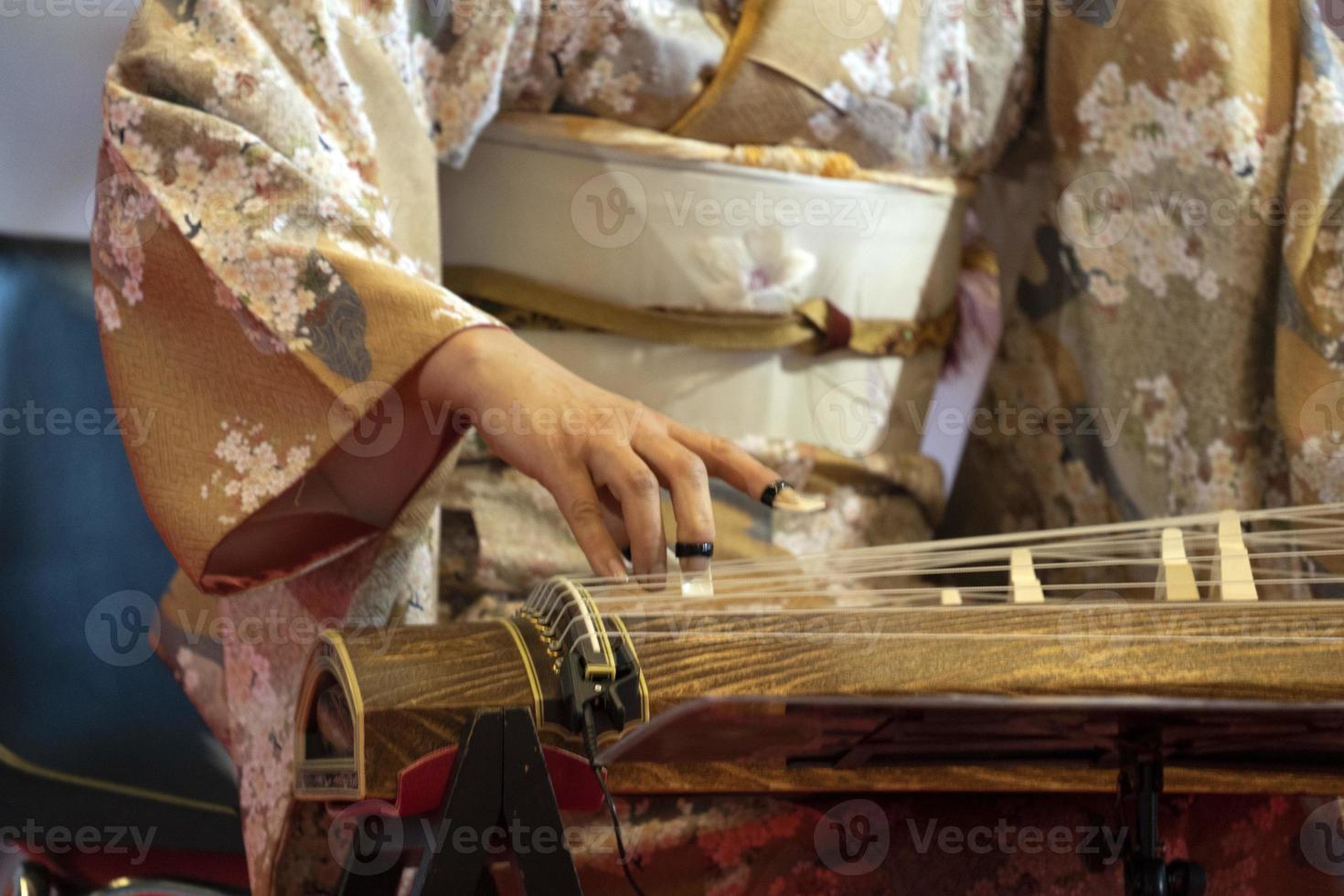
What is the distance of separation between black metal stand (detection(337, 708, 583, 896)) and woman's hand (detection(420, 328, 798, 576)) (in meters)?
0.25

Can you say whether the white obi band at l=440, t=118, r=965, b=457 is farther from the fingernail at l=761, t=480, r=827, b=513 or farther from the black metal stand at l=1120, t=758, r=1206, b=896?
the black metal stand at l=1120, t=758, r=1206, b=896

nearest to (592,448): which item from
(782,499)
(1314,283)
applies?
(782,499)

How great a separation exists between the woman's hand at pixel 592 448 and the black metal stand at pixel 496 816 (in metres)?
0.25

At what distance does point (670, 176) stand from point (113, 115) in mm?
493

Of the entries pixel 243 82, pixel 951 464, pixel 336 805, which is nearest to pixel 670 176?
pixel 243 82

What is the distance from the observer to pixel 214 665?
130 centimetres

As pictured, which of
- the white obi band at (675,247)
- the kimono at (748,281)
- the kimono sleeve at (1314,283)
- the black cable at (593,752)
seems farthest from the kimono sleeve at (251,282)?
the kimono sleeve at (1314,283)

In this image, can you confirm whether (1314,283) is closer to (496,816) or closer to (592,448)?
(592,448)

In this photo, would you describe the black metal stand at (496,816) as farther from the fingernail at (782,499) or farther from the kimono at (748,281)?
the fingernail at (782,499)

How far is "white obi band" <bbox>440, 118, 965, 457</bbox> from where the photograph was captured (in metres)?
1.24

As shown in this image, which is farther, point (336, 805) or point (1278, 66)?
point (1278, 66)

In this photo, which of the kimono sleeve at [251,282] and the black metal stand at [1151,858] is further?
the kimono sleeve at [251,282]

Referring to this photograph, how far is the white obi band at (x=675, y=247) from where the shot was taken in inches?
48.8

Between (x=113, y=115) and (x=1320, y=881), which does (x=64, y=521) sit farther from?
(x=1320, y=881)
